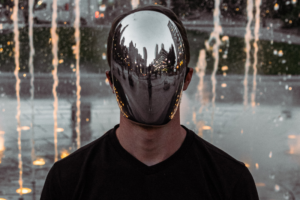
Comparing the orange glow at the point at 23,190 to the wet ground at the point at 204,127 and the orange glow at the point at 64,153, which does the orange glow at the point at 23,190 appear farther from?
the orange glow at the point at 64,153

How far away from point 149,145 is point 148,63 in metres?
0.23

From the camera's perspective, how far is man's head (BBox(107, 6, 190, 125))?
0.77 metres

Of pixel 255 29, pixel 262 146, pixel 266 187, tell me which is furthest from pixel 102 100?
pixel 255 29

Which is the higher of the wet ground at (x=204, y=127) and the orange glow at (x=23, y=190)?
the wet ground at (x=204, y=127)

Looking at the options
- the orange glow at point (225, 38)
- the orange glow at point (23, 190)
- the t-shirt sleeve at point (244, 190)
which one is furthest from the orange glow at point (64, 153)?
the orange glow at point (225, 38)

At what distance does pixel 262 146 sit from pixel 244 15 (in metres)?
8.58

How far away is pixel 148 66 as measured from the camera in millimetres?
766

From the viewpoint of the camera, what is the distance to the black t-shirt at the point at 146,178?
873mm

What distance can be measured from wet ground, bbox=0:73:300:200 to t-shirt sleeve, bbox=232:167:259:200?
2291 mm

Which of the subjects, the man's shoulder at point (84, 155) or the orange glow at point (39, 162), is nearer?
the man's shoulder at point (84, 155)

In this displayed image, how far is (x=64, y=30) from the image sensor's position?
37.9 feet

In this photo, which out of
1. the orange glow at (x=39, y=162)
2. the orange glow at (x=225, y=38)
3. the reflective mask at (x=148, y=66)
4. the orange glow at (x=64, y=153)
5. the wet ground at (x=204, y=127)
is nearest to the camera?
the reflective mask at (x=148, y=66)

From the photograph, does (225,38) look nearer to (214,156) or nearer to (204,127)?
(204,127)

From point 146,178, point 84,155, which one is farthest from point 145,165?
point 84,155
